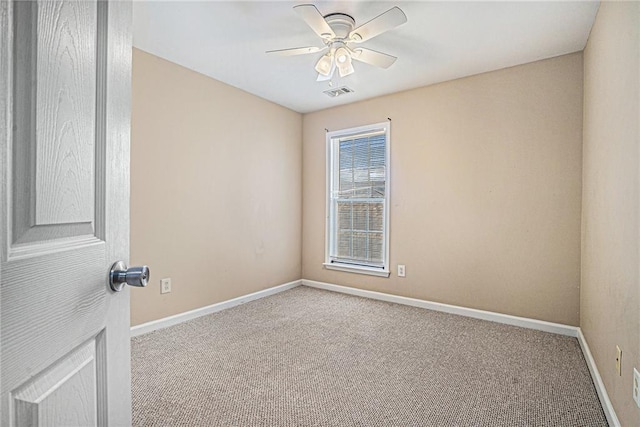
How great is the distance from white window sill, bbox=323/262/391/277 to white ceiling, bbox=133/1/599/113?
81.5 inches

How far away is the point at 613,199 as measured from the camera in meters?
1.80

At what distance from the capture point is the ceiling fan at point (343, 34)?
2004mm

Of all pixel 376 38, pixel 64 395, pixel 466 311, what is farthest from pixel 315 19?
pixel 466 311

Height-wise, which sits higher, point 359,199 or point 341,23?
point 341,23

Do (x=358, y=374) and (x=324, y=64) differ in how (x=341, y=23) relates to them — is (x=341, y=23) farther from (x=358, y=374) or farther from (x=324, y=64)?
(x=358, y=374)

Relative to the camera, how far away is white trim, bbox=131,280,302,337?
2.83 meters

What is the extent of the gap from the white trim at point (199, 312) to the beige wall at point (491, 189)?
1080 millimetres

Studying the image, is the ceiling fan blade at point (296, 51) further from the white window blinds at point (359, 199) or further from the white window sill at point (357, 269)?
the white window sill at point (357, 269)

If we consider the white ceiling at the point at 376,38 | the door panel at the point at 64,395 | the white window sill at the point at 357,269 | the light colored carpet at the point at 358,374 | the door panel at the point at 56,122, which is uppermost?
the white ceiling at the point at 376,38

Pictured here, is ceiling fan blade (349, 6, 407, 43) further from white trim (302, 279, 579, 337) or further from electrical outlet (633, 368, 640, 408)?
white trim (302, 279, 579, 337)

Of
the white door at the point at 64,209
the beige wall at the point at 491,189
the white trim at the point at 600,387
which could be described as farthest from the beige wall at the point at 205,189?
the white trim at the point at 600,387

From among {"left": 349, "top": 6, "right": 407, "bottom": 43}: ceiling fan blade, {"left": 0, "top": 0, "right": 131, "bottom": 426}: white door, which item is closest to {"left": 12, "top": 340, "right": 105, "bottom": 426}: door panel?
{"left": 0, "top": 0, "right": 131, "bottom": 426}: white door

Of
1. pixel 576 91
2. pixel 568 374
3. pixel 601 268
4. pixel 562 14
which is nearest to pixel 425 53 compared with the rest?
pixel 562 14

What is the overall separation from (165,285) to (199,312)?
0.46 m
